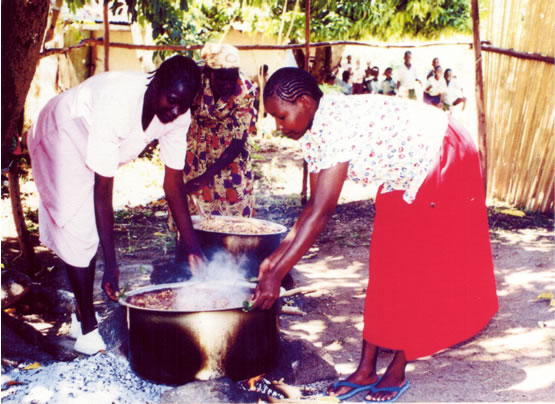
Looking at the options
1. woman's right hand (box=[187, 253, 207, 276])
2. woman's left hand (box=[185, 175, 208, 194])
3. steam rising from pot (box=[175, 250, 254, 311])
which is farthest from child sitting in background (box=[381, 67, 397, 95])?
steam rising from pot (box=[175, 250, 254, 311])

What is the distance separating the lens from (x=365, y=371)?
3213 mm

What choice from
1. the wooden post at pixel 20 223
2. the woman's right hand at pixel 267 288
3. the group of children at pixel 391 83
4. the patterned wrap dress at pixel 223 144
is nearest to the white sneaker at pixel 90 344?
the woman's right hand at pixel 267 288

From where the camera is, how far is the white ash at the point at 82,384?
3.01 meters

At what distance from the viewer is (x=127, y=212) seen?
7680mm

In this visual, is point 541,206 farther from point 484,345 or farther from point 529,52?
point 484,345

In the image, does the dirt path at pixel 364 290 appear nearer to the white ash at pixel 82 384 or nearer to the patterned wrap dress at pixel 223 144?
the patterned wrap dress at pixel 223 144

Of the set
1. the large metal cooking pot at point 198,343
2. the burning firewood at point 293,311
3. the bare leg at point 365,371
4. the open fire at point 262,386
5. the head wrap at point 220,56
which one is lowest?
the burning firewood at point 293,311

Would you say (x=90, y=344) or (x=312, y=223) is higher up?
(x=312, y=223)

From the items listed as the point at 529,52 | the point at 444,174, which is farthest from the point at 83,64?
the point at 444,174

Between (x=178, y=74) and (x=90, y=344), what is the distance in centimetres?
169

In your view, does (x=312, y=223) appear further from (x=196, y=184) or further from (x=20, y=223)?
(x=20, y=223)

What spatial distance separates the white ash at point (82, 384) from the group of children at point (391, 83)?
8.79 metres

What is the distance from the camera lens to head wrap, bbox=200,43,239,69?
4125 mm

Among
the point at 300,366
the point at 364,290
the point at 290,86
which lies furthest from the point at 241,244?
the point at 364,290
